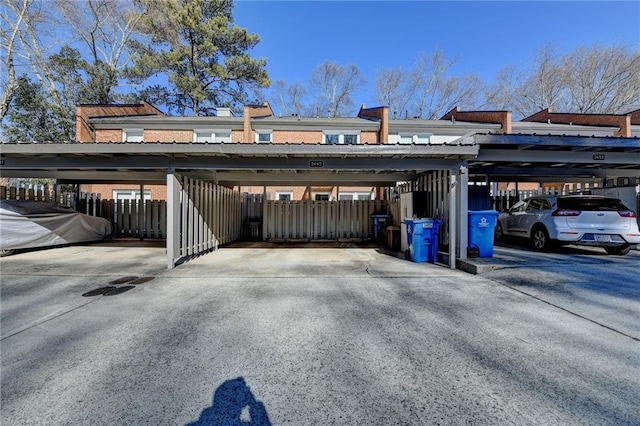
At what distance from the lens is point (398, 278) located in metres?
5.42

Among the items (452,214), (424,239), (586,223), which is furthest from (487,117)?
(424,239)

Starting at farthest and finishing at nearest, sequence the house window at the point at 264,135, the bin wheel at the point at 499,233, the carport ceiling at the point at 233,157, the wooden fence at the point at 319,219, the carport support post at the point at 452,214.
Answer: the house window at the point at 264,135 → the wooden fence at the point at 319,219 → the bin wheel at the point at 499,233 → the carport support post at the point at 452,214 → the carport ceiling at the point at 233,157

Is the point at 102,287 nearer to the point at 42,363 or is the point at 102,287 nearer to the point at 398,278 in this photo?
the point at 42,363

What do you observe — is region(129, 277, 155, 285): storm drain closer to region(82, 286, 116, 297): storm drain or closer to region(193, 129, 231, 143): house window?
region(82, 286, 116, 297): storm drain

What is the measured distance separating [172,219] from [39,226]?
5.28 m

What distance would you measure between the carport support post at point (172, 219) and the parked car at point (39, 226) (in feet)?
16.2

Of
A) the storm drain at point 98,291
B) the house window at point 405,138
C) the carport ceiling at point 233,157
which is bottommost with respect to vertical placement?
the storm drain at point 98,291

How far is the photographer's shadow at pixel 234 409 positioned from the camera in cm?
184

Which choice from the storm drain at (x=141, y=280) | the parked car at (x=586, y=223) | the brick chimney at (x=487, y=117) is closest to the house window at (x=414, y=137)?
the brick chimney at (x=487, y=117)

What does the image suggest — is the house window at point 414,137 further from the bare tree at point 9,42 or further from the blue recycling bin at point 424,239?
the bare tree at point 9,42

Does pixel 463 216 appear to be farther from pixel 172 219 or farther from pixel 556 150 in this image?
pixel 172 219

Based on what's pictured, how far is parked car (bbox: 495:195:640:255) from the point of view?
670cm

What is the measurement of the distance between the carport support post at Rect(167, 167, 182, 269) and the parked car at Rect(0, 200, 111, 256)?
4.94 m

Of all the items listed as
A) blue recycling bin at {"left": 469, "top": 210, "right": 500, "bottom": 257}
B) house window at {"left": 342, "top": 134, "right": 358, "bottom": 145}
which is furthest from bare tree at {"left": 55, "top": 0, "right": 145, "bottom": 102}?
blue recycling bin at {"left": 469, "top": 210, "right": 500, "bottom": 257}
